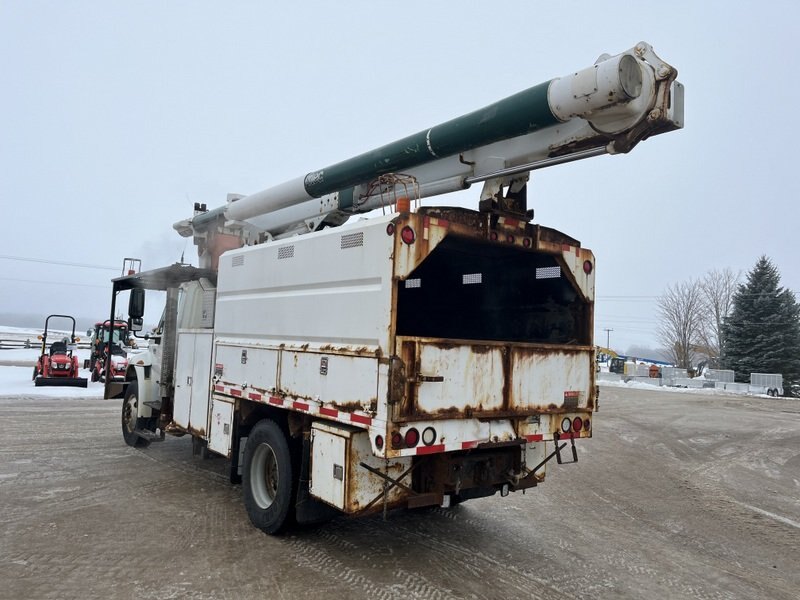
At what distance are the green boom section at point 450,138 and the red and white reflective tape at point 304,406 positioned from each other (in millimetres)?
2399

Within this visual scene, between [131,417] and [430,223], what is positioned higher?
[430,223]

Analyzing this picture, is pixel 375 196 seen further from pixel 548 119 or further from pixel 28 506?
pixel 28 506

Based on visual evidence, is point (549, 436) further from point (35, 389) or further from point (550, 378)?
point (35, 389)

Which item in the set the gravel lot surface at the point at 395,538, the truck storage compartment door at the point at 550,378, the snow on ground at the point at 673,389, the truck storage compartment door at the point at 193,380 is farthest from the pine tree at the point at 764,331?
the truck storage compartment door at the point at 193,380

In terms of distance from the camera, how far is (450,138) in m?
5.00

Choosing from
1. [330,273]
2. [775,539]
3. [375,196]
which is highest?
[375,196]

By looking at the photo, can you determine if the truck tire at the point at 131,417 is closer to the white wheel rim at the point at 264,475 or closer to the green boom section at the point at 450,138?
the white wheel rim at the point at 264,475

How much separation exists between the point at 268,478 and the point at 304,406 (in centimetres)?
118

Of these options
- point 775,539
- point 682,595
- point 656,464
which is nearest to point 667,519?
point 775,539

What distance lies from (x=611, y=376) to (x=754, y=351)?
8132 millimetres

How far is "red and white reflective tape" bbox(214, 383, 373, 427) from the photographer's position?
14.2ft

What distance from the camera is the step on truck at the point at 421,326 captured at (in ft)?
13.8

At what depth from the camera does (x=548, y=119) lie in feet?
14.2

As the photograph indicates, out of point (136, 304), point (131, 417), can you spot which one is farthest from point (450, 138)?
point (131, 417)
